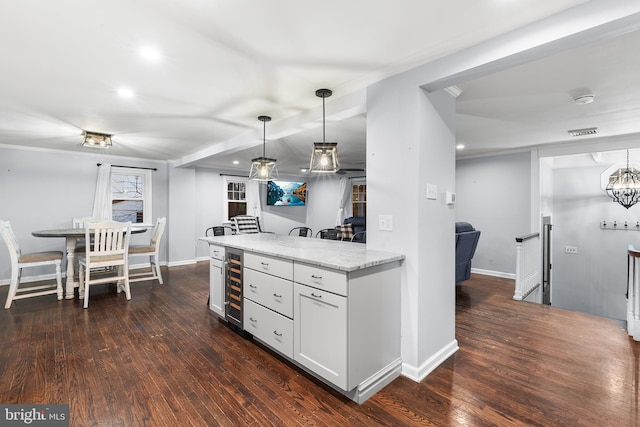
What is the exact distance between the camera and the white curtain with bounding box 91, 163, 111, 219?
5637mm

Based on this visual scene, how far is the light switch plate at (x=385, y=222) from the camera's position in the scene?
237 centimetres

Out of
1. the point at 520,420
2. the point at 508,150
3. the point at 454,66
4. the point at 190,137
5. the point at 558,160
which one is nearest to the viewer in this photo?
the point at 520,420

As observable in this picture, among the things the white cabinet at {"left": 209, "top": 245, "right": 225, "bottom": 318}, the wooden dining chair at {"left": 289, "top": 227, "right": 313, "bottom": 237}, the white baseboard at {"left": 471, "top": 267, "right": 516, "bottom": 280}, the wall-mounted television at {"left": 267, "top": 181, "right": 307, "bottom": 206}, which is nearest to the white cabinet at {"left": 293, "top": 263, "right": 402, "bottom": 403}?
the white cabinet at {"left": 209, "top": 245, "right": 225, "bottom": 318}

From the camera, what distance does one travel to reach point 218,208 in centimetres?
746

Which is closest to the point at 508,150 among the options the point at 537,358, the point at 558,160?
the point at 558,160

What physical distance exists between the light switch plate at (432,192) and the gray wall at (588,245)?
5.44m

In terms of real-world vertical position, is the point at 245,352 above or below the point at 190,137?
below

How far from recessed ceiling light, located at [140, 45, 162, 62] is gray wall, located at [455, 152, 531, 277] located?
18.7ft

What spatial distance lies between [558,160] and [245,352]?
6.68m

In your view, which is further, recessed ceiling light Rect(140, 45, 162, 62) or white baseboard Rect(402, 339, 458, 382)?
white baseboard Rect(402, 339, 458, 382)

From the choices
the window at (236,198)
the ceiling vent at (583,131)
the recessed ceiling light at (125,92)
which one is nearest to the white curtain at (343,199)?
the window at (236,198)

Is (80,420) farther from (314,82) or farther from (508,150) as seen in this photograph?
(508,150)

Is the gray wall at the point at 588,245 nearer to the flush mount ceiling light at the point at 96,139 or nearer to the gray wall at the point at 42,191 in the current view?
the flush mount ceiling light at the point at 96,139

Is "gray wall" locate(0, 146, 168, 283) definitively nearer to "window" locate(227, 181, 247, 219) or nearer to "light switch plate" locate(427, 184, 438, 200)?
"window" locate(227, 181, 247, 219)
